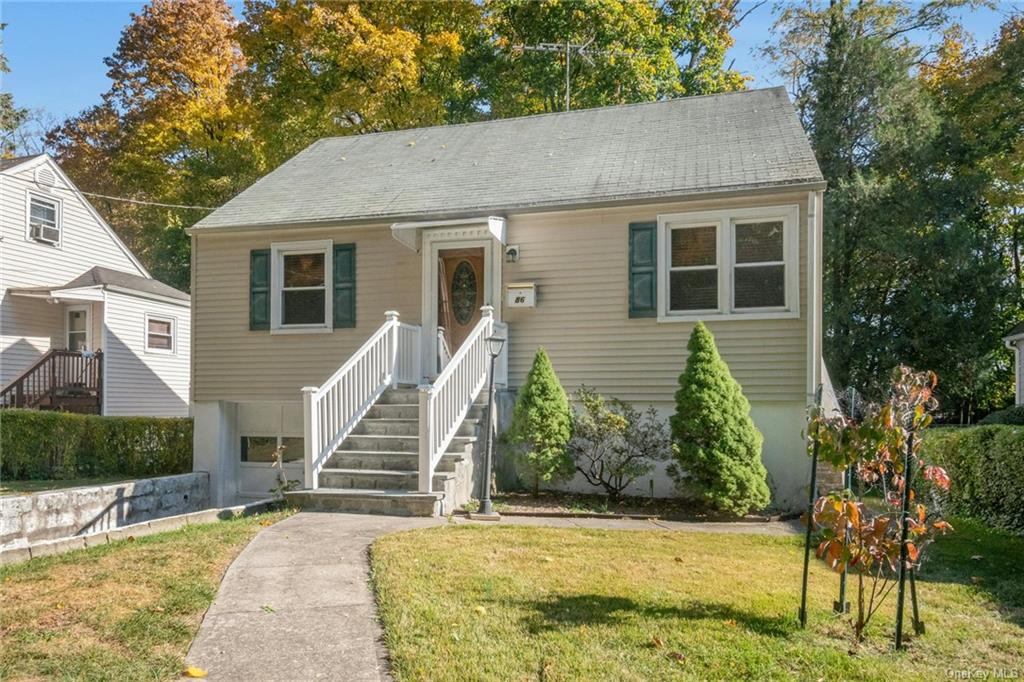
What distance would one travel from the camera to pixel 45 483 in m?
12.3

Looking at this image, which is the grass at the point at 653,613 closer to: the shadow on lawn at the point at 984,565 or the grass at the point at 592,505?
the shadow on lawn at the point at 984,565

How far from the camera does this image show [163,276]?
86.3 feet

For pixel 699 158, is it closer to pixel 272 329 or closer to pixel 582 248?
pixel 582 248

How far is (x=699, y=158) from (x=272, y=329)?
676 cm

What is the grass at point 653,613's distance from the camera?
365 centimetres

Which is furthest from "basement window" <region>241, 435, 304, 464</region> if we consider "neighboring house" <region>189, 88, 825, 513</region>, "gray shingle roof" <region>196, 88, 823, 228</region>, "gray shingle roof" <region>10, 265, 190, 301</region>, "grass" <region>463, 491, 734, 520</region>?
"gray shingle roof" <region>10, 265, 190, 301</region>

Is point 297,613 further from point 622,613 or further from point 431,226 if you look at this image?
point 431,226

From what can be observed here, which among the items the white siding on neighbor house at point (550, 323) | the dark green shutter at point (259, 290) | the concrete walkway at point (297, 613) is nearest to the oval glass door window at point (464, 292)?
the white siding on neighbor house at point (550, 323)

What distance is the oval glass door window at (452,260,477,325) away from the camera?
35.0 feet

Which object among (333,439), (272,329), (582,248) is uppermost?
(582,248)

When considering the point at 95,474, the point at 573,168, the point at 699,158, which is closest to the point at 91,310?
the point at 95,474

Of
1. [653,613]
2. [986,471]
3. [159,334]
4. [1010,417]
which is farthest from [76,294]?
[1010,417]

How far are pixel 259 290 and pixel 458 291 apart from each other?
3103 mm

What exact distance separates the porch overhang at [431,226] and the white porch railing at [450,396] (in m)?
1.07
